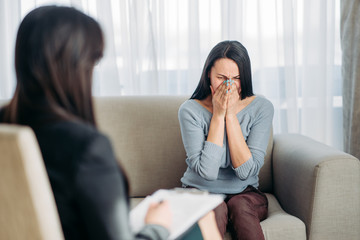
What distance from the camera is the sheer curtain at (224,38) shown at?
6.86 ft

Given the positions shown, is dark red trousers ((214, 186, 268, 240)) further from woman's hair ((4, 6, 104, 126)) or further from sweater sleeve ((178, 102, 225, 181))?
woman's hair ((4, 6, 104, 126))

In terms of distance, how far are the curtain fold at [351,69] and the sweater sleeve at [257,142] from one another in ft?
2.00

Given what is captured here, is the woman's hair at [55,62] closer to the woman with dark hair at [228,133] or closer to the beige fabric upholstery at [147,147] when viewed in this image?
the woman with dark hair at [228,133]

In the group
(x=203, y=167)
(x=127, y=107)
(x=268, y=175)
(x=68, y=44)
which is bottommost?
(x=268, y=175)

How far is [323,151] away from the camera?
1.49 m

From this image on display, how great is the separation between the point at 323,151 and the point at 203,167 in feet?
1.55

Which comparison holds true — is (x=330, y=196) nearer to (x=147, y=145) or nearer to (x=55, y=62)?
(x=147, y=145)

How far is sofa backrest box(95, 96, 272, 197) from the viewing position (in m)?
1.80

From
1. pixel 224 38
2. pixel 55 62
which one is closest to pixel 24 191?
pixel 55 62

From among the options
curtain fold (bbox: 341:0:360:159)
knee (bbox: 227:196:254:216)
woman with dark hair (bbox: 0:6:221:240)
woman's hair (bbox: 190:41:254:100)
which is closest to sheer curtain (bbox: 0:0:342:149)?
curtain fold (bbox: 341:0:360:159)

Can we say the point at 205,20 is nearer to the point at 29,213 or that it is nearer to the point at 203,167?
the point at 203,167

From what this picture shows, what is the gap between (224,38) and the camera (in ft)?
6.91

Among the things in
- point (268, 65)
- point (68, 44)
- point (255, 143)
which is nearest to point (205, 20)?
point (268, 65)

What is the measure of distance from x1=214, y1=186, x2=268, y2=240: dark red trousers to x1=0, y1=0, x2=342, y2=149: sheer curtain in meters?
0.79
